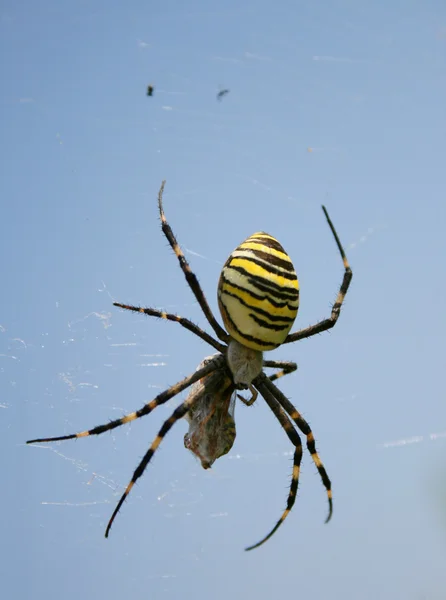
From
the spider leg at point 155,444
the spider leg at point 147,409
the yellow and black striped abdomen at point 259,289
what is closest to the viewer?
the yellow and black striped abdomen at point 259,289

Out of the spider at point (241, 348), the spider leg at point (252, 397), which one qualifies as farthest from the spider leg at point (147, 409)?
the spider leg at point (252, 397)

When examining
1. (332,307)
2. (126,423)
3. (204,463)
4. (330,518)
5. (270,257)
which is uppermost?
(270,257)

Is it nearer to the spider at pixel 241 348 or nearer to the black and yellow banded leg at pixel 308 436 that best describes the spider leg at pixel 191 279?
the spider at pixel 241 348

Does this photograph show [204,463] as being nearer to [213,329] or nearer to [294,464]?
[294,464]

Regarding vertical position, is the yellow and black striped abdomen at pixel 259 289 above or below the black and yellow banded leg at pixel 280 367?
above

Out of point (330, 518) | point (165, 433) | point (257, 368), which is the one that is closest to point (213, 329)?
point (257, 368)

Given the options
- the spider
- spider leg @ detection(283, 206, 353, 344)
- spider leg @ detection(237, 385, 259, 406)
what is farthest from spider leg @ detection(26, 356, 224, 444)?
spider leg @ detection(283, 206, 353, 344)

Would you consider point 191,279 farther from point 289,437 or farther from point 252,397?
point 289,437

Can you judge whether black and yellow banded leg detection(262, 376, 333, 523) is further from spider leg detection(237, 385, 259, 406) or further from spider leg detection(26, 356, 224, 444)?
spider leg detection(26, 356, 224, 444)

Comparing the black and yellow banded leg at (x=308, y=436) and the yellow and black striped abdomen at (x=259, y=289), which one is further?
the black and yellow banded leg at (x=308, y=436)
